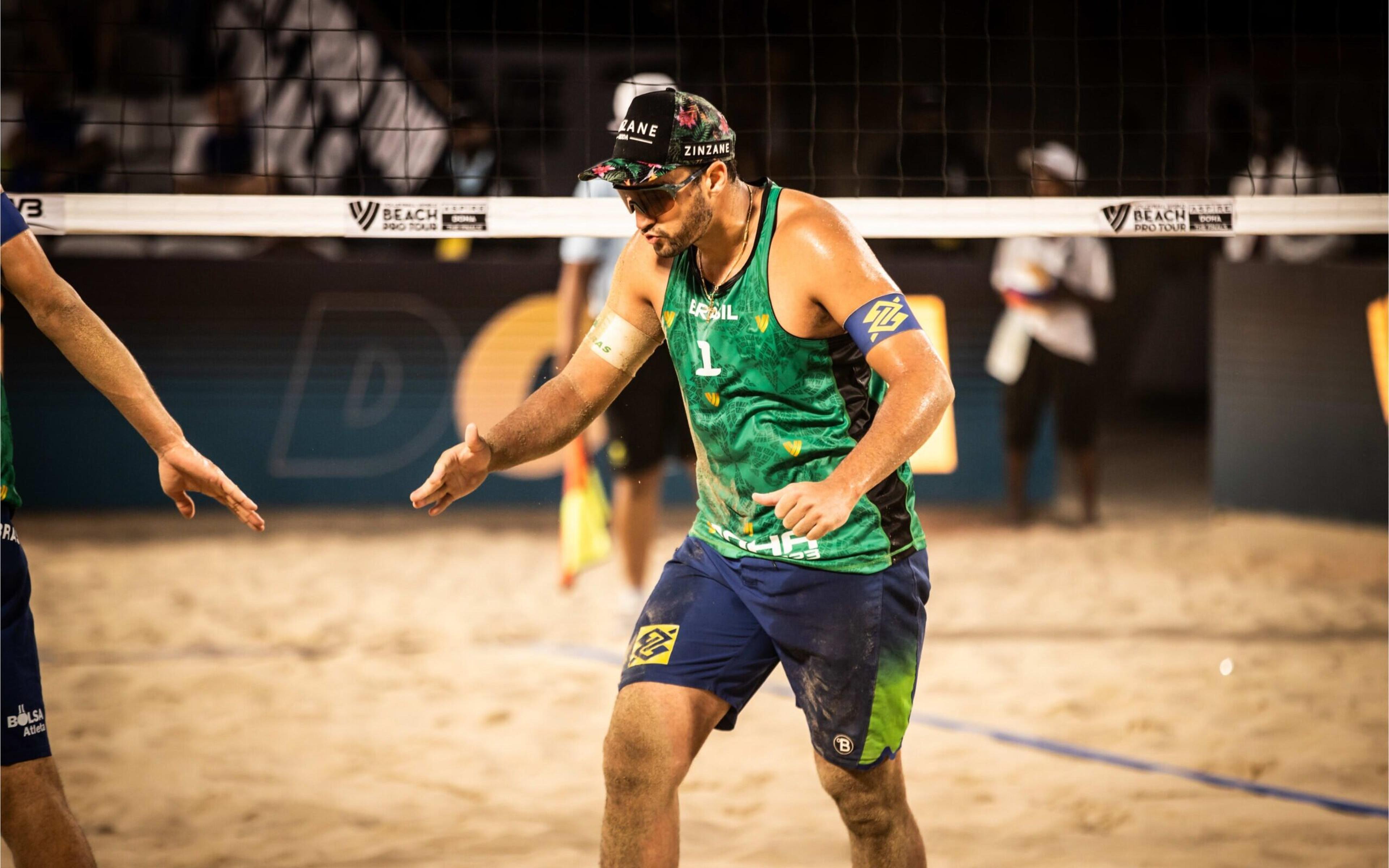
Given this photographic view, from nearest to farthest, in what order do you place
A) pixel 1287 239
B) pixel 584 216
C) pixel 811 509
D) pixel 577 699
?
pixel 811 509, pixel 584 216, pixel 577 699, pixel 1287 239

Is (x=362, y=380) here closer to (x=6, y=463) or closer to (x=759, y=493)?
→ (x=6, y=463)

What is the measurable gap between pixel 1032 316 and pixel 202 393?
17.3ft

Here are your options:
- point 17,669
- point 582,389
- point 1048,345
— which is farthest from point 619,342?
point 1048,345

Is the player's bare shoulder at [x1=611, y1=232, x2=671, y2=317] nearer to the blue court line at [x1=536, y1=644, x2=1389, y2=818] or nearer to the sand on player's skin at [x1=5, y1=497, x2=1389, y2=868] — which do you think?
the sand on player's skin at [x1=5, y1=497, x2=1389, y2=868]

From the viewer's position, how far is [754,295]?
2844 millimetres

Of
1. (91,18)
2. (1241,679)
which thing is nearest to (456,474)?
(1241,679)

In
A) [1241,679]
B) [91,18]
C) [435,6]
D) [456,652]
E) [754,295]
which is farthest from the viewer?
[435,6]

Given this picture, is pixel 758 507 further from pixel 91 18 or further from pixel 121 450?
pixel 91 18

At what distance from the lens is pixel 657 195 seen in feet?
9.18

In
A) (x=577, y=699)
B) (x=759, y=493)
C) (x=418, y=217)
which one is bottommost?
(x=577, y=699)

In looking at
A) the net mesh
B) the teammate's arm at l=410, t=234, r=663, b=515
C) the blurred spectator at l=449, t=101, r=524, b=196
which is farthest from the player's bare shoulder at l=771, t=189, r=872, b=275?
the blurred spectator at l=449, t=101, r=524, b=196

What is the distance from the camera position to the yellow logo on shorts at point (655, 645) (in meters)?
2.95

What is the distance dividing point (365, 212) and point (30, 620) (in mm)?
1483

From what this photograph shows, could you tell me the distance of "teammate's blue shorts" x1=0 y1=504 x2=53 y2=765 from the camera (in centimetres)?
262
